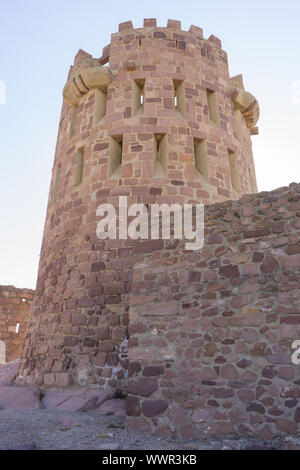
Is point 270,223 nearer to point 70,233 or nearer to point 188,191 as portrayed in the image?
point 188,191

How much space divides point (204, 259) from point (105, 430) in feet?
8.65

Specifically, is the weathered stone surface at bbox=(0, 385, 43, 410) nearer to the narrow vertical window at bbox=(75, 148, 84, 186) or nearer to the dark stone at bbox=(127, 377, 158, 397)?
the dark stone at bbox=(127, 377, 158, 397)

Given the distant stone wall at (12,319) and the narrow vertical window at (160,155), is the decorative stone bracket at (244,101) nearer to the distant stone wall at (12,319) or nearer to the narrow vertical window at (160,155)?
the narrow vertical window at (160,155)

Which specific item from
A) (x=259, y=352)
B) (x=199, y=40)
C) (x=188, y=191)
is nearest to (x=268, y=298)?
(x=259, y=352)

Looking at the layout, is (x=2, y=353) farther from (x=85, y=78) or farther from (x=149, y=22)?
(x=149, y=22)

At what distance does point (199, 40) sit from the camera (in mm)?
10867

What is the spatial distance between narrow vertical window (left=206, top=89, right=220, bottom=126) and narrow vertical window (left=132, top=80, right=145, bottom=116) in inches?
77.5

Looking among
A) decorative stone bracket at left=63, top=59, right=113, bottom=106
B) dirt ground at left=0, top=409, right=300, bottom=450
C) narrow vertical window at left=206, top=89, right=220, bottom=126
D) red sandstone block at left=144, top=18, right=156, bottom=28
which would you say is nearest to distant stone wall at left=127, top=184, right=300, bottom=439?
dirt ground at left=0, top=409, right=300, bottom=450

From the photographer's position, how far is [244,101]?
11195 millimetres

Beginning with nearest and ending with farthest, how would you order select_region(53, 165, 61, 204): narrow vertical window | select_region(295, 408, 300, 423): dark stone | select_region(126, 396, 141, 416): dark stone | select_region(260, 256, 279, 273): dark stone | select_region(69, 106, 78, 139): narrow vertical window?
select_region(295, 408, 300, 423): dark stone
select_region(260, 256, 279, 273): dark stone
select_region(126, 396, 141, 416): dark stone
select_region(53, 165, 61, 204): narrow vertical window
select_region(69, 106, 78, 139): narrow vertical window

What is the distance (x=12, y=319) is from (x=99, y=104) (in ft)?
29.8

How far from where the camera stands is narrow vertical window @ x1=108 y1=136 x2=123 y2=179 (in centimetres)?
894

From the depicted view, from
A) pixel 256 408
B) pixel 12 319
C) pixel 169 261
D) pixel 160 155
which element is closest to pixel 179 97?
pixel 160 155
